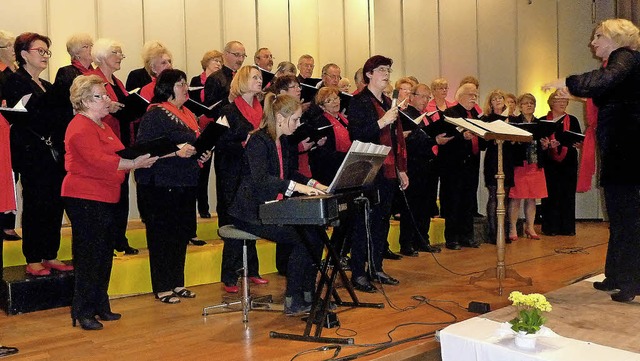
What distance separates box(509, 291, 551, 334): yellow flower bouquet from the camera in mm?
3121

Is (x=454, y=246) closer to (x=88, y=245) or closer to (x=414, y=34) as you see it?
(x=414, y=34)

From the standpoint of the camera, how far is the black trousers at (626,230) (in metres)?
4.02

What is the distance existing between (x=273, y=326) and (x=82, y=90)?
1.74 meters

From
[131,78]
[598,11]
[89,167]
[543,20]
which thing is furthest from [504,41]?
[89,167]

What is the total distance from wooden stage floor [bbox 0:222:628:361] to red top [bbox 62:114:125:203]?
31.7 inches

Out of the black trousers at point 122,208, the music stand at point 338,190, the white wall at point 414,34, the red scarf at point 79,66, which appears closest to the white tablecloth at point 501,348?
the music stand at point 338,190

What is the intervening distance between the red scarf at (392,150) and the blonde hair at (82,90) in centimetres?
192

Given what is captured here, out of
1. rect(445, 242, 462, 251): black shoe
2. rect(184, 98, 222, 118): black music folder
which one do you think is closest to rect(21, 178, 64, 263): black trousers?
rect(184, 98, 222, 118): black music folder

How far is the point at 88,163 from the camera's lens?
12.9ft

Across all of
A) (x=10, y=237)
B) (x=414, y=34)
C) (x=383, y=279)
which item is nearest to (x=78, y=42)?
(x=10, y=237)

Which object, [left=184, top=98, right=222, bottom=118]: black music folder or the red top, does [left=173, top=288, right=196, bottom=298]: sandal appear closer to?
the red top

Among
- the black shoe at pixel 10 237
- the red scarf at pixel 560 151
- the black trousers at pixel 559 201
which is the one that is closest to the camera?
the black shoe at pixel 10 237

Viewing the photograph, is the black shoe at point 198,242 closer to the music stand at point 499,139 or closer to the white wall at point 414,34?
the white wall at point 414,34

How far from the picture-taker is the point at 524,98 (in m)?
7.44
